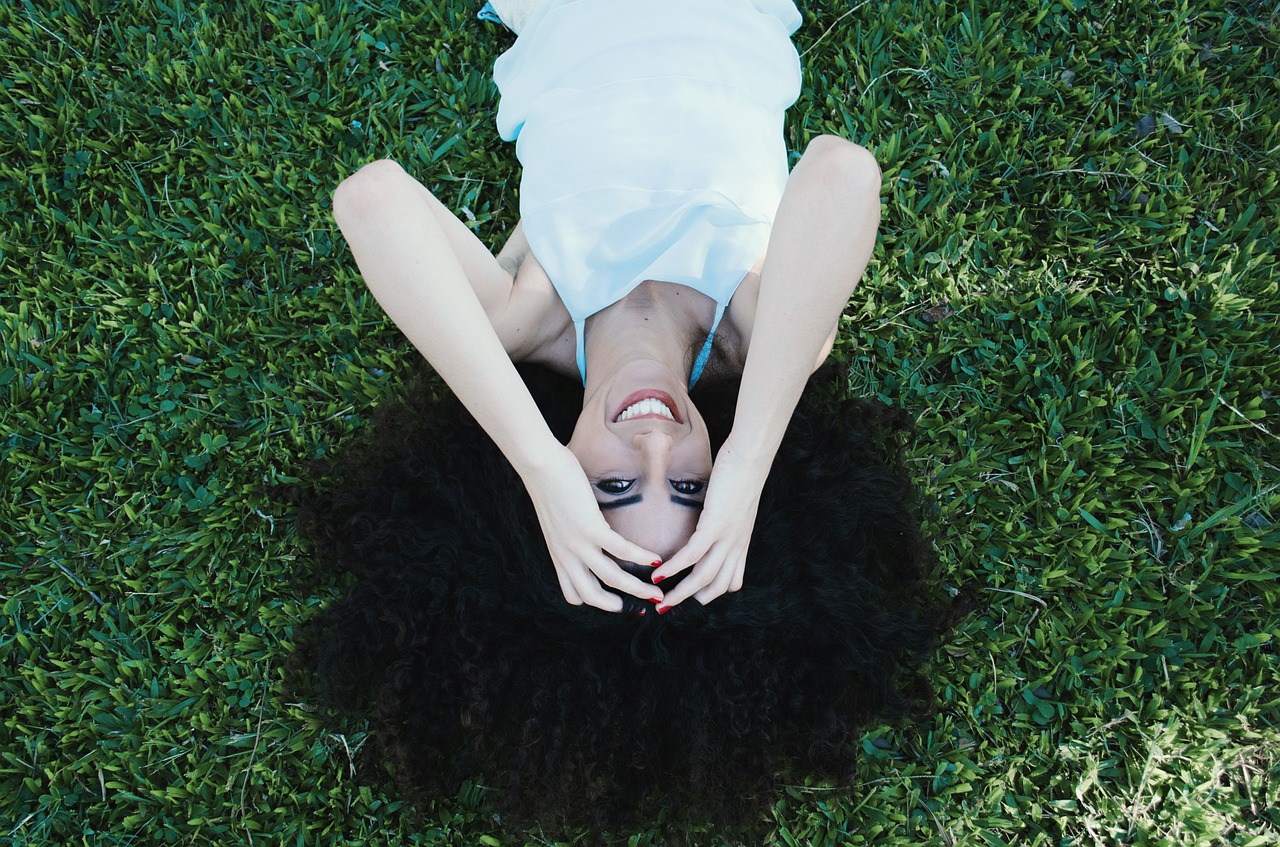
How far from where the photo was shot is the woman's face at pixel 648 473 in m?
2.47

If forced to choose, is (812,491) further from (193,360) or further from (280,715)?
(193,360)

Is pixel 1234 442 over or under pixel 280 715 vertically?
over

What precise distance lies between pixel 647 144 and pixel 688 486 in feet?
4.48

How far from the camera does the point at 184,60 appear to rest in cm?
395

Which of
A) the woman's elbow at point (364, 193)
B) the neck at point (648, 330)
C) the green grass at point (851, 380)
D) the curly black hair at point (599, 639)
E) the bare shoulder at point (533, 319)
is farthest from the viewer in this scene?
the green grass at point (851, 380)

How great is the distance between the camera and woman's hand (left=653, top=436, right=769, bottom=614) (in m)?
2.41

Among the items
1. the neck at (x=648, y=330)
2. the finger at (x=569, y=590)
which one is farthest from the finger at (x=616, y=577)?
the neck at (x=648, y=330)

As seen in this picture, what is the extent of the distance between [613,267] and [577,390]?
49 centimetres

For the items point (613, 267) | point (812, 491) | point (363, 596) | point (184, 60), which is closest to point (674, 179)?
point (613, 267)

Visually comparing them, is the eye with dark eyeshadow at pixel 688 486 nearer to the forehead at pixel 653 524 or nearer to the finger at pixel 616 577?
the forehead at pixel 653 524

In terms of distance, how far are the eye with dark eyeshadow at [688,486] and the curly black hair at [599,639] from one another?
349mm

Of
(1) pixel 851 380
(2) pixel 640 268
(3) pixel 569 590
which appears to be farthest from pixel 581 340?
(1) pixel 851 380

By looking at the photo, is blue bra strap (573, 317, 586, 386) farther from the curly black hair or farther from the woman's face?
the woman's face

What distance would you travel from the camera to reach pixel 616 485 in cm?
250
